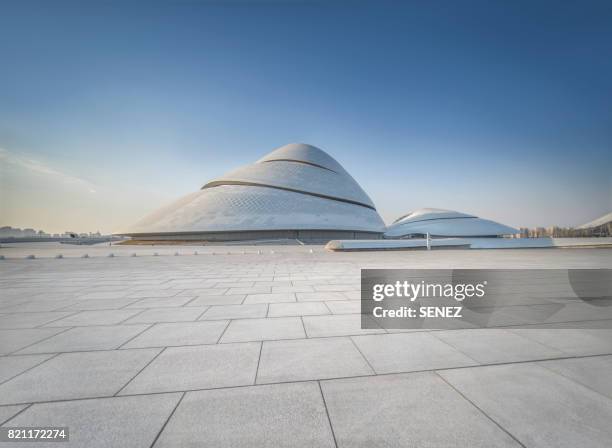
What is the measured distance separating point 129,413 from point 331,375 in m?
1.80

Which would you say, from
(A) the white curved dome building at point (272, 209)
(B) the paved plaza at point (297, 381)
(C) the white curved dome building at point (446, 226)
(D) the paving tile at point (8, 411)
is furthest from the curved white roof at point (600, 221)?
(D) the paving tile at point (8, 411)

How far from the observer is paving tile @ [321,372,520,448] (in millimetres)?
1839

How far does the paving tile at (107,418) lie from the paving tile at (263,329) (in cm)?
143

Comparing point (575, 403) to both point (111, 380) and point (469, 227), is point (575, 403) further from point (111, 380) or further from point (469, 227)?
point (469, 227)

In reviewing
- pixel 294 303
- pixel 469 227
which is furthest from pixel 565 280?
pixel 469 227

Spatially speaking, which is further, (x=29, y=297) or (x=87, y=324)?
(x=29, y=297)

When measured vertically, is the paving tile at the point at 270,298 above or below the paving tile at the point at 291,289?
below

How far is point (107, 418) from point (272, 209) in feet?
152

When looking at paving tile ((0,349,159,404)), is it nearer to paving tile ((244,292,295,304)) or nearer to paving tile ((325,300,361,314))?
paving tile ((244,292,295,304))

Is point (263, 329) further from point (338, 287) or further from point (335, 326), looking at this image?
point (338, 287)

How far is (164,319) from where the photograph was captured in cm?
465

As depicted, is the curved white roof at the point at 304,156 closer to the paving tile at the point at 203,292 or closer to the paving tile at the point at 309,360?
the paving tile at the point at 203,292

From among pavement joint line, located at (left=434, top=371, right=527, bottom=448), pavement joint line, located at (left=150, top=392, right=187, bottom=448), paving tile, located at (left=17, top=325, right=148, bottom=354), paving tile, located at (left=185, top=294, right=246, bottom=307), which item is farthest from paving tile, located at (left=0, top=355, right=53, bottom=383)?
pavement joint line, located at (left=434, top=371, right=527, bottom=448)

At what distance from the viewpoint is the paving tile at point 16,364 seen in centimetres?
286
